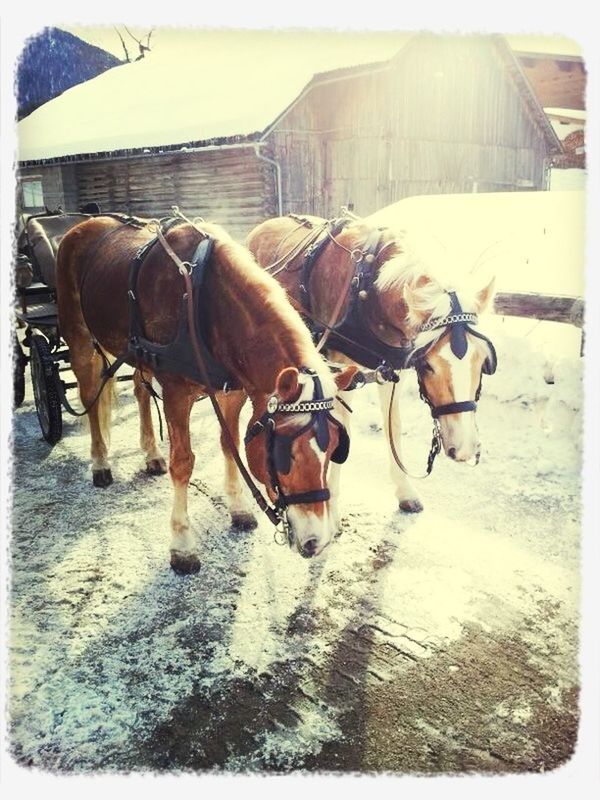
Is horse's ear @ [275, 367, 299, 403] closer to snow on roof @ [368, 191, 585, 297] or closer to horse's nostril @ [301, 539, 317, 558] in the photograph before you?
horse's nostril @ [301, 539, 317, 558]

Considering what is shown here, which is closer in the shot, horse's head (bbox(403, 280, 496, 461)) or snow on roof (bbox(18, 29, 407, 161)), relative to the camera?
horse's head (bbox(403, 280, 496, 461))

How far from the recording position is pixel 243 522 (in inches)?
162

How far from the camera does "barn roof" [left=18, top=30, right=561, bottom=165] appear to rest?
11.4m

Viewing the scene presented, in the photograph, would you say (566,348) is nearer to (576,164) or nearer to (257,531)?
(257,531)

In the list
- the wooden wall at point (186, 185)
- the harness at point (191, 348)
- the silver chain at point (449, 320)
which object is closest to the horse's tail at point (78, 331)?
the harness at point (191, 348)

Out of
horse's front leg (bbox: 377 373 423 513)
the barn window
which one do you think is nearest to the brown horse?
horse's front leg (bbox: 377 373 423 513)

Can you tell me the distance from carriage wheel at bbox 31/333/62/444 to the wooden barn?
309 inches

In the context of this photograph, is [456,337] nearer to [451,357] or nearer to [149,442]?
[451,357]

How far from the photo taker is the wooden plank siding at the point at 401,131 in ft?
43.1

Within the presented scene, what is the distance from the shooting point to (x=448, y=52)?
531 inches

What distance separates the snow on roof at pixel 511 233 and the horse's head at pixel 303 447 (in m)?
3.89

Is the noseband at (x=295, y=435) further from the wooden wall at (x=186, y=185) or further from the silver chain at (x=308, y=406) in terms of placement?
the wooden wall at (x=186, y=185)

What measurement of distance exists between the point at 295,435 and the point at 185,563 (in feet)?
5.14

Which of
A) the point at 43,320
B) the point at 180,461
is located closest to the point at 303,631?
the point at 180,461
